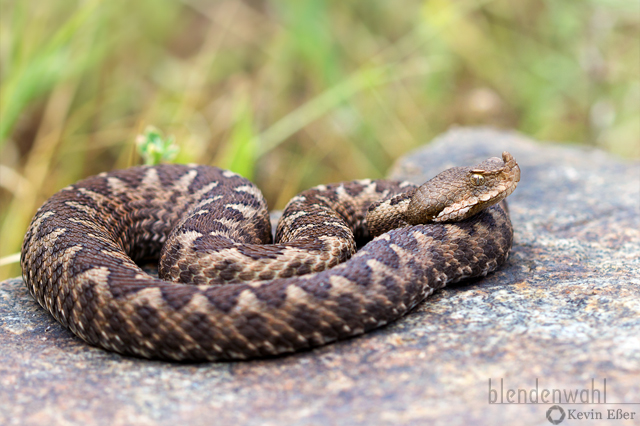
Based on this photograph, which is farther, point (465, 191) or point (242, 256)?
point (465, 191)

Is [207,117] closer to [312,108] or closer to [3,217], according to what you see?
[312,108]

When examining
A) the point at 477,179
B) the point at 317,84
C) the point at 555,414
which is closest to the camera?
the point at 555,414

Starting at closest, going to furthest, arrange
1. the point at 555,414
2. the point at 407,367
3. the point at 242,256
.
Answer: the point at 555,414, the point at 407,367, the point at 242,256

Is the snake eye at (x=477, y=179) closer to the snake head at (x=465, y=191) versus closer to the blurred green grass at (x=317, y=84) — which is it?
the snake head at (x=465, y=191)

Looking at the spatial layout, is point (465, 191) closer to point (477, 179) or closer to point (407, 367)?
point (477, 179)

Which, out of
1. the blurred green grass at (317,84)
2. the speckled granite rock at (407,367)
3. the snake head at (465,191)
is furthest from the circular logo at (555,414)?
the blurred green grass at (317,84)

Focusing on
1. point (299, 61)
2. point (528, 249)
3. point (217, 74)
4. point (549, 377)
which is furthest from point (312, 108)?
point (549, 377)

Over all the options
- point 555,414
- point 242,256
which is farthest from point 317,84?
point 555,414

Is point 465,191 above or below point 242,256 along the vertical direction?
above
